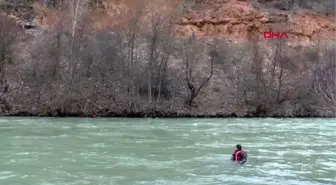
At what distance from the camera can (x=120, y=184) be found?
14547mm

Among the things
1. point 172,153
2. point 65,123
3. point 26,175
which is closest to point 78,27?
point 65,123

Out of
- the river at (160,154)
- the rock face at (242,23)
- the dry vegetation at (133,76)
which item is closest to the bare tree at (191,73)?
the dry vegetation at (133,76)

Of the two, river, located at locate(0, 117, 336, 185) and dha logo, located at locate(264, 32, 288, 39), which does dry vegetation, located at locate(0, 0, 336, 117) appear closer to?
dha logo, located at locate(264, 32, 288, 39)

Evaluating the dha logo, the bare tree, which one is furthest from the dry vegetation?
the dha logo

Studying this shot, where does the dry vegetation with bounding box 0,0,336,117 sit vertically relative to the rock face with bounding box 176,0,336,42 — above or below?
below

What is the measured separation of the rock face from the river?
27.9 metres

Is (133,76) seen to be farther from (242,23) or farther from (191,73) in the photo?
(242,23)

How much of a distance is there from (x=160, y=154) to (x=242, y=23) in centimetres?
4145

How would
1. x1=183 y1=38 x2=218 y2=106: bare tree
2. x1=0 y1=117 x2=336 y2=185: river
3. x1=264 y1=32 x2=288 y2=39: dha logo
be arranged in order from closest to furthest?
x1=0 y1=117 x2=336 y2=185: river < x1=183 y1=38 x2=218 y2=106: bare tree < x1=264 y1=32 x2=288 y2=39: dha logo

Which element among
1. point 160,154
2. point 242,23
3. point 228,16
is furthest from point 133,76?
point 160,154

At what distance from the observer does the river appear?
15.8 meters

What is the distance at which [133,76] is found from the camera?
4584 cm

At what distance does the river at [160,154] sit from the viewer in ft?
51.9

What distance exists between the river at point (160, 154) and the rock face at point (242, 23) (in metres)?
27.9
